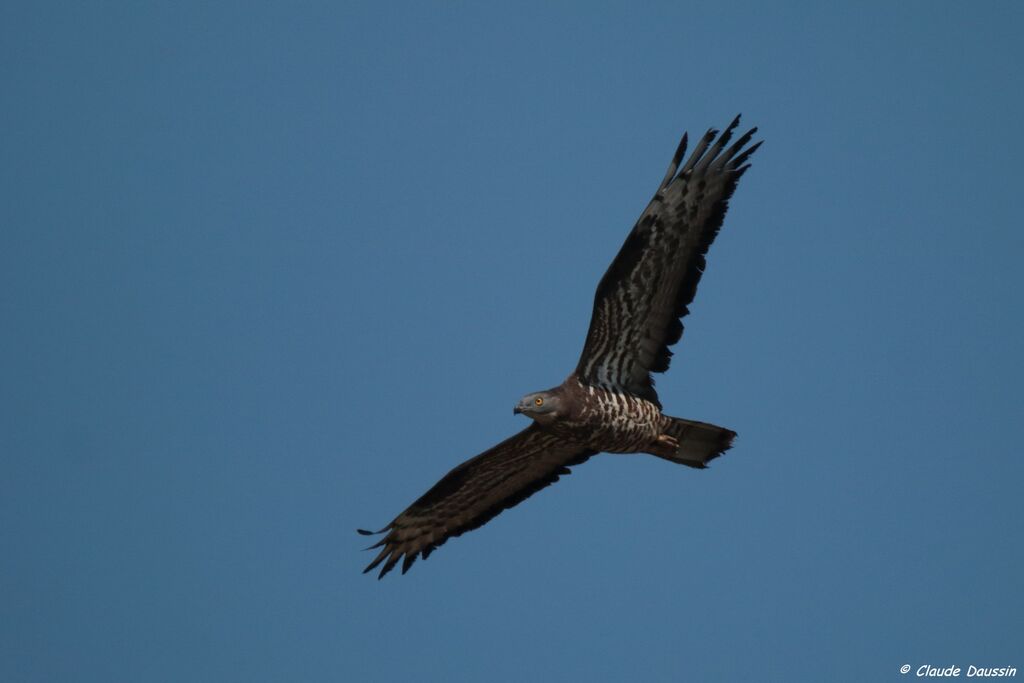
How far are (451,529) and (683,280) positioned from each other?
13.8 feet

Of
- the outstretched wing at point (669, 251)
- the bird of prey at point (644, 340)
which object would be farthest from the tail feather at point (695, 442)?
the outstretched wing at point (669, 251)

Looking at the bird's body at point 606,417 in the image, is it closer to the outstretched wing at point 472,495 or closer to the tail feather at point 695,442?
the tail feather at point 695,442

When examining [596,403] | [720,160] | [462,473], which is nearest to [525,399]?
[596,403]

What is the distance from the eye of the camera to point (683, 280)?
14.7 metres

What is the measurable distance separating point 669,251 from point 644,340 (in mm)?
1028

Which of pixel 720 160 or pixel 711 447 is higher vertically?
pixel 720 160

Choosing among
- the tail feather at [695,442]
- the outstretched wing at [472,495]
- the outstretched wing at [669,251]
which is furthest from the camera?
the outstretched wing at [472,495]

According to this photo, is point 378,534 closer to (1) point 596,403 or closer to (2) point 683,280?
(1) point 596,403

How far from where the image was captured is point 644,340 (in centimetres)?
1499

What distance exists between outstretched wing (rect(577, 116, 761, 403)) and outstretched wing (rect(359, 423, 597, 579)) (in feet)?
6.03

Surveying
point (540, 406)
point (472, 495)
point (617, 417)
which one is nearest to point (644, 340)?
point (617, 417)

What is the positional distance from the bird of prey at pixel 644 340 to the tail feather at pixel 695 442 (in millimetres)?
11

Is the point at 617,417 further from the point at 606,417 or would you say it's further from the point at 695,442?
the point at 695,442

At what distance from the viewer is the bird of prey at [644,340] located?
14.5 m
